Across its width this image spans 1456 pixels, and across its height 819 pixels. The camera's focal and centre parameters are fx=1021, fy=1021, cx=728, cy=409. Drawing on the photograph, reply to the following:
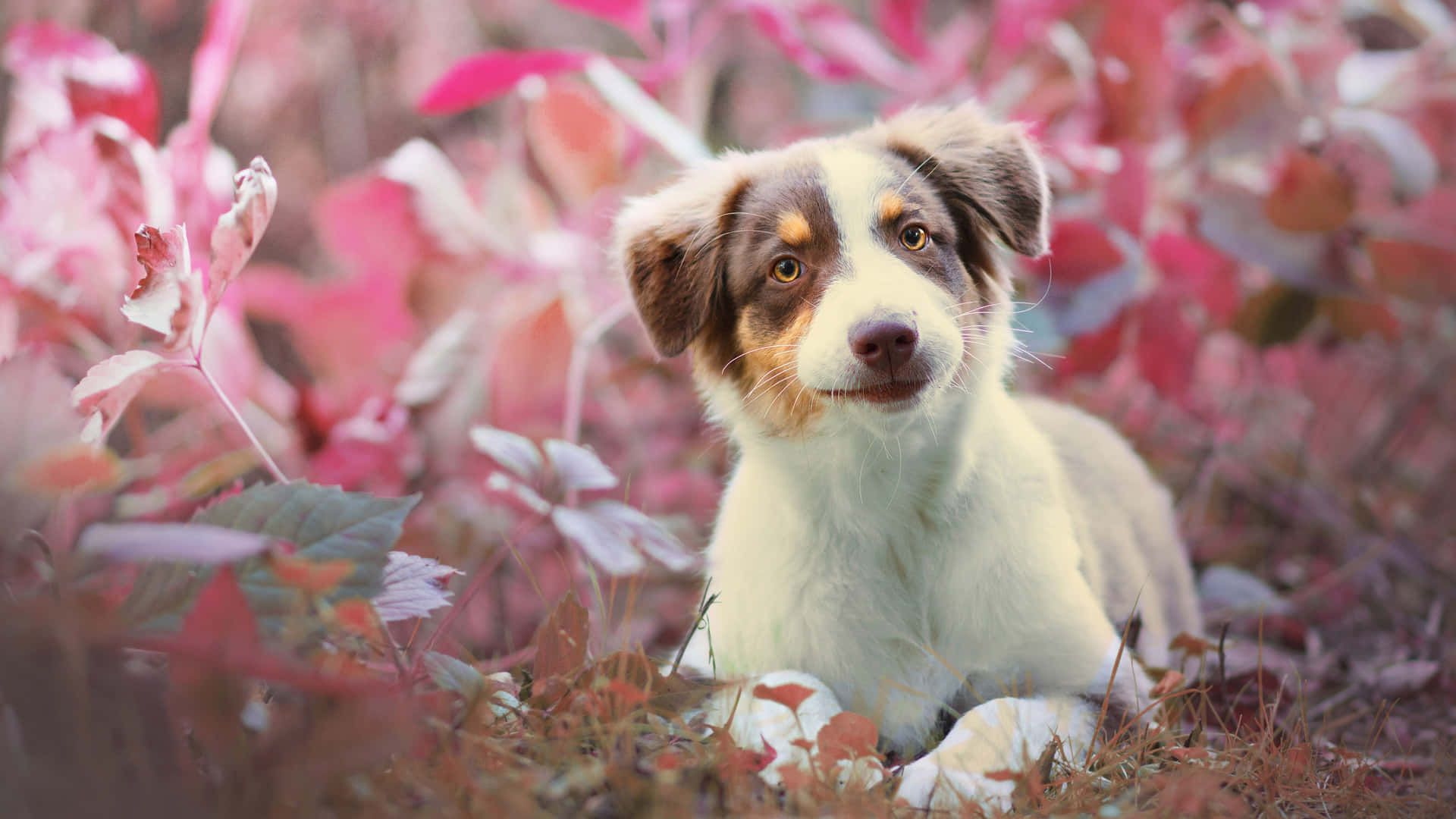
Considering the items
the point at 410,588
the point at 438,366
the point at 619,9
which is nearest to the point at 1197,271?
the point at 619,9

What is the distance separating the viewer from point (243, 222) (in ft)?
5.34

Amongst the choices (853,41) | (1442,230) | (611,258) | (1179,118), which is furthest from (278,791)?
(1442,230)

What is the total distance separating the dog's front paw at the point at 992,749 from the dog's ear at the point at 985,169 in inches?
41.3

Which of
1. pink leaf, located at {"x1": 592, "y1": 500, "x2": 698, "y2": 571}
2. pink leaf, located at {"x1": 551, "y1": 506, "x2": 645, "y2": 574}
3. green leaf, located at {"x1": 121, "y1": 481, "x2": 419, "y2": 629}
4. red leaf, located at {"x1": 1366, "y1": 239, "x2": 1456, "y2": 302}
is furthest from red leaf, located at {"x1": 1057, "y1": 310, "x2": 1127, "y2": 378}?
green leaf, located at {"x1": 121, "y1": 481, "x2": 419, "y2": 629}

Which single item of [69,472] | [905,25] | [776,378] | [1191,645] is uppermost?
A: [905,25]

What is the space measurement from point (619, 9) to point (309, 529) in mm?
2145

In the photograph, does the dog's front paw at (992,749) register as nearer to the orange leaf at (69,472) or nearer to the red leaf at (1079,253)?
the orange leaf at (69,472)

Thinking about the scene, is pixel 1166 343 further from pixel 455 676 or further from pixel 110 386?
pixel 110 386

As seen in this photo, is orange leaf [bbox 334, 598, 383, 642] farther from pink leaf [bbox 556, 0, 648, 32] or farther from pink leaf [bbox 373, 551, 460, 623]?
pink leaf [bbox 556, 0, 648, 32]

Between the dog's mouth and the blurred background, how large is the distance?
0.72 meters

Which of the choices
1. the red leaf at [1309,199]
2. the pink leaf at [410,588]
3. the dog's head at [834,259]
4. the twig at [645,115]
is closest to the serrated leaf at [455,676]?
the pink leaf at [410,588]

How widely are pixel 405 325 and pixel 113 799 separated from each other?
2.55m

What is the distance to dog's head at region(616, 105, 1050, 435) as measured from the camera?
6.82ft

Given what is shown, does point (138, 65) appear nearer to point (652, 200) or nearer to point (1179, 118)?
point (652, 200)
